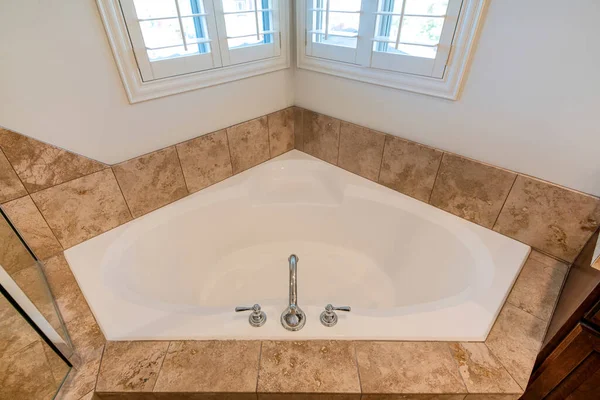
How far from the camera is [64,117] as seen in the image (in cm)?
109

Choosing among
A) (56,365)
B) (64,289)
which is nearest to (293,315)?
(56,365)

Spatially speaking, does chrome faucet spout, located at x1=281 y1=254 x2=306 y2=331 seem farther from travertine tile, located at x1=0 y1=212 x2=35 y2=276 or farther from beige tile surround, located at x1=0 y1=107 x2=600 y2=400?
travertine tile, located at x1=0 y1=212 x2=35 y2=276

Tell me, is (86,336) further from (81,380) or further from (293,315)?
(293,315)

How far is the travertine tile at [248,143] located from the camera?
1.63m

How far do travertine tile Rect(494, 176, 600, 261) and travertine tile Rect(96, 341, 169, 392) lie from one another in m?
1.37

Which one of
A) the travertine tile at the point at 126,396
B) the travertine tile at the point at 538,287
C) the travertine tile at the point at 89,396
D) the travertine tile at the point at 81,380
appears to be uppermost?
the travertine tile at the point at 538,287

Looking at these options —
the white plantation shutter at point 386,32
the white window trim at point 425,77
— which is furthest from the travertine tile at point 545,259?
the white plantation shutter at point 386,32

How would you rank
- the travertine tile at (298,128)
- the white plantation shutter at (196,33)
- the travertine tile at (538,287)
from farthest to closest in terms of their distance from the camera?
the travertine tile at (298,128) → the white plantation shutter at (196,33) → the travertine tile at (538,287)

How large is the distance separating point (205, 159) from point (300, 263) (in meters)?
0.77

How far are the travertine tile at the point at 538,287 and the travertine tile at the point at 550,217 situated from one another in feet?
0.22

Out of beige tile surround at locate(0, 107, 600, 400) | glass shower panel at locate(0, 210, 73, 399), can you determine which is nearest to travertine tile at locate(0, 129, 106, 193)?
beige tile surround at locate(0, 107, 600, 400)

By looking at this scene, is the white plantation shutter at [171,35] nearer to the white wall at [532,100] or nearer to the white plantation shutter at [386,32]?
the white plantation shutter at [386,32]

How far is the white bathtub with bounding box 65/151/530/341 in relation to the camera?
0.99 meters

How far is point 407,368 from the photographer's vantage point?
880mm
